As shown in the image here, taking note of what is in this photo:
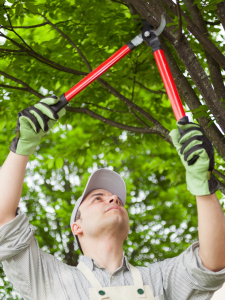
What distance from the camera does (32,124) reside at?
2.00 m

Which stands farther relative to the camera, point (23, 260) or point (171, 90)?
point (23, 260)

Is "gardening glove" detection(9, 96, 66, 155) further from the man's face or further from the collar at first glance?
the collar

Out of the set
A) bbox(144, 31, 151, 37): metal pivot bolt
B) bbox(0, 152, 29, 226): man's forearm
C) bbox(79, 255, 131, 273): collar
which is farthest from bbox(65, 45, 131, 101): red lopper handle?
bbox(79, 255, 131, 273): collar

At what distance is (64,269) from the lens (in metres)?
2.12

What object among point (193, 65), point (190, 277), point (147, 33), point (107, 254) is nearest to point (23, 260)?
point (107, 254)

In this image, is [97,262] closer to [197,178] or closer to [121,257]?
[121,257]

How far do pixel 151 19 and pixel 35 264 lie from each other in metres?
1.81

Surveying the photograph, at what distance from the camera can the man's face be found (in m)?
2.29

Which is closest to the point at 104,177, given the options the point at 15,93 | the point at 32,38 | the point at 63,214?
the point at 15,93

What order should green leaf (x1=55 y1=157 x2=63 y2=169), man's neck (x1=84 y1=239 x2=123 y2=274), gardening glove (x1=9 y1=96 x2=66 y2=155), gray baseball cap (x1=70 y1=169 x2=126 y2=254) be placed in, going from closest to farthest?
gardening glove (x1=9 y1=96 x2=66 y2=155), man's neck (x1=84 y1=239 x2=123 y2=274), gray baseball cap (x1=70 y1=169 x2=126 y2=254), green leaf (x1=55 y1=157 x2=63 y2=169)

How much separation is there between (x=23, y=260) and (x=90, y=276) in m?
0.42

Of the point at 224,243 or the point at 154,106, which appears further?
the point at 154,106

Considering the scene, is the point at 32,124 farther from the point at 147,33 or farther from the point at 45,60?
the point at 45,60

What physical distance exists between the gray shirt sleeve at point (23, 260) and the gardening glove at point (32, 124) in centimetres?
40
